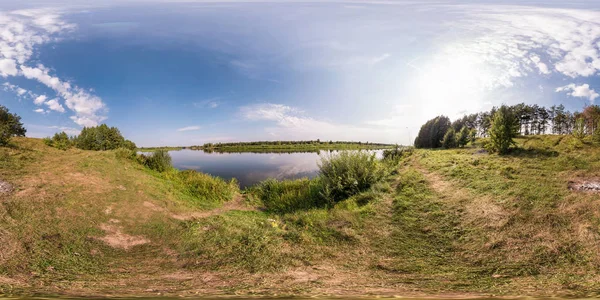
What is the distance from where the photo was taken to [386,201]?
8.78m

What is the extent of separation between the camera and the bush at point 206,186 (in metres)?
12.3

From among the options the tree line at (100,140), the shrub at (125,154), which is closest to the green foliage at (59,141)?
the tree line at (100,140)

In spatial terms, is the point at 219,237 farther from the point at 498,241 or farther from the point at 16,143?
the point at 16,143

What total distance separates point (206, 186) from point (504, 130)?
13.4 m

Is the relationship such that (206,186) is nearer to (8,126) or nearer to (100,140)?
(8,126)

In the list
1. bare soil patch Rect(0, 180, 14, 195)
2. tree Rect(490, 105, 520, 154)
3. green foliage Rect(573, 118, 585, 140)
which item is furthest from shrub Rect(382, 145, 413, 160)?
bare soil patch Rect(0, 180, 14, 195)

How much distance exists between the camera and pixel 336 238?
653cm

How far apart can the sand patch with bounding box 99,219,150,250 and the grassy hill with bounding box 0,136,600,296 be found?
0.04 meters

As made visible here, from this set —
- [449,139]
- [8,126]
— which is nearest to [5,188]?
[8,126]

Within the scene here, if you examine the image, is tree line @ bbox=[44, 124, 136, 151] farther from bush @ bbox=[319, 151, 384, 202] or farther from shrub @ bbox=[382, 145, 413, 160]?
shrub @ bbox=[382, 145, 413, 160]

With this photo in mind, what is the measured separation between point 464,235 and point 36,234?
31.8 ft

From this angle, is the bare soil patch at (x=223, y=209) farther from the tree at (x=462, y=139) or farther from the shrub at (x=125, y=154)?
the tree at (x=462, y=139)

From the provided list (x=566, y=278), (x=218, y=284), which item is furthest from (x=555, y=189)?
(x=218, y=284)

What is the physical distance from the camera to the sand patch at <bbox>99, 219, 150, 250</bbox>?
6450 mm
